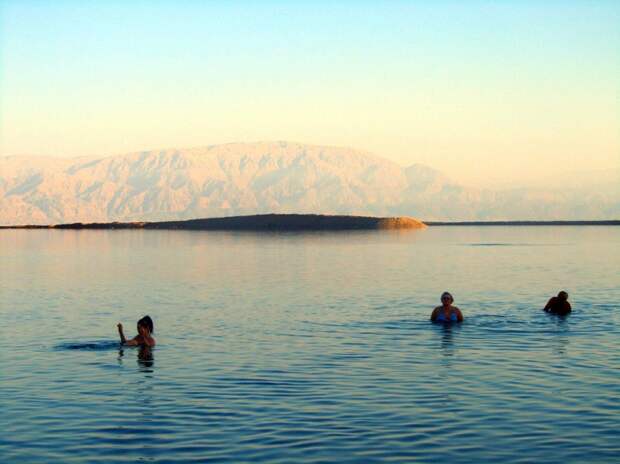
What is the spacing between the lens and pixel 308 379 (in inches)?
1037

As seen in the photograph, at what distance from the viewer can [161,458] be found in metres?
18.5

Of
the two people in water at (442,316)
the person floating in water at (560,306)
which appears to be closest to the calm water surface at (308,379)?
the two people in water at (442,316)

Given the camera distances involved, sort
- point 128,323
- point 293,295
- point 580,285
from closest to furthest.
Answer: point 128,323 < point 293,295 < point 580,285

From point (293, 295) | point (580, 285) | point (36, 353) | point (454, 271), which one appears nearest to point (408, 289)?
point (293, 295)

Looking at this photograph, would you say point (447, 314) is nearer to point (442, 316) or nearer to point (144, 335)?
point (442, 316)

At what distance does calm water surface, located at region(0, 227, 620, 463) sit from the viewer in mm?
19386

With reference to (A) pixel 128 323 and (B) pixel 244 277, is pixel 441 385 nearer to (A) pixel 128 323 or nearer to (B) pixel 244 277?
(A) pixel 128 323

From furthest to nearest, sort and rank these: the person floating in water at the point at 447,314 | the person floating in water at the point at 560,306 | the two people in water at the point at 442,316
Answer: the person floating in water at the point at 560,306, the person floating in water at the point at 447,314, the two people in water at the point at 442,316

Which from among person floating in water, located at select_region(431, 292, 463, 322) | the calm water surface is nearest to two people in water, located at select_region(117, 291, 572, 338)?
person floating in water, located at select_region(431, 292, 463, 322)

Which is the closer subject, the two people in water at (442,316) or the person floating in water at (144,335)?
the person floating in water at (144,335)

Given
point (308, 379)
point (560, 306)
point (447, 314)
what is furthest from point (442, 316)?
point (308, 379)

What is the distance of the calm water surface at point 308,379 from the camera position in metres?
19.4

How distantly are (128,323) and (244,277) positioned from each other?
92.1 feet

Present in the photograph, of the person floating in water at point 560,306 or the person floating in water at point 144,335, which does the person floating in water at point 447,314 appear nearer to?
the person floating in water at point 560,306
